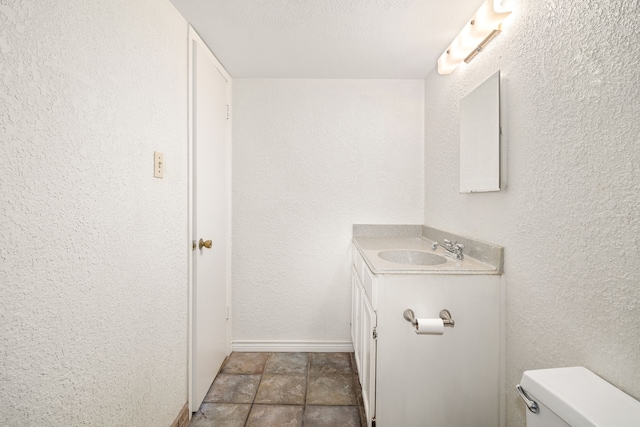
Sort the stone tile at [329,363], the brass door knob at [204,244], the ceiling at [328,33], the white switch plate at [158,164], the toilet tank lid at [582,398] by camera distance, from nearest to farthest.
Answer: the toilet tank lid at [582,398] → the white switch plate at [158,164] → the ceiling at [328,33] → the brass door knob at [204,244] → the stone tile at [329,363]

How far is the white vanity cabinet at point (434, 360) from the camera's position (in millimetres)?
1279

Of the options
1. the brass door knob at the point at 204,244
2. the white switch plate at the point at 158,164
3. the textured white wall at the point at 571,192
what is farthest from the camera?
the brass door knob at the point at 204,244

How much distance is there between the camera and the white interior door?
165 centimetres

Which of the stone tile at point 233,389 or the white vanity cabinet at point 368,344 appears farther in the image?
the stone tile at point 233,389

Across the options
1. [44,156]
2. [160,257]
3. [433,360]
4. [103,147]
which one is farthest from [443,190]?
[44,156]

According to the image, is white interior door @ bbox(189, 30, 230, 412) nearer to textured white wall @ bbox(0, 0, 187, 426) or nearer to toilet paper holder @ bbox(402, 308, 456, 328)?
textured white wall @ bbox(0, 0, 187, 426)

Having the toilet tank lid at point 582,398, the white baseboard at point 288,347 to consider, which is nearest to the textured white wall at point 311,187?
the white baseboard at point 288,347

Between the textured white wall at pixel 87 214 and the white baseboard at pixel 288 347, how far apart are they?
887 millimetres

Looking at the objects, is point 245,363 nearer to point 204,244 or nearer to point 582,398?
point 204,244

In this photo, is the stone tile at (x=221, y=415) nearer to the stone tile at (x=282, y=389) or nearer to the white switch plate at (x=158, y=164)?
the stone tile at (x=282, y=389)

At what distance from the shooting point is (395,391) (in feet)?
4.21

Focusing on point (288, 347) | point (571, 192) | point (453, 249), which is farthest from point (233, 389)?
point (571, 192)

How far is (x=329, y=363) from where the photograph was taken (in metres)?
2.17

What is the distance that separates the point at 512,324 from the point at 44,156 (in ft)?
5.65
